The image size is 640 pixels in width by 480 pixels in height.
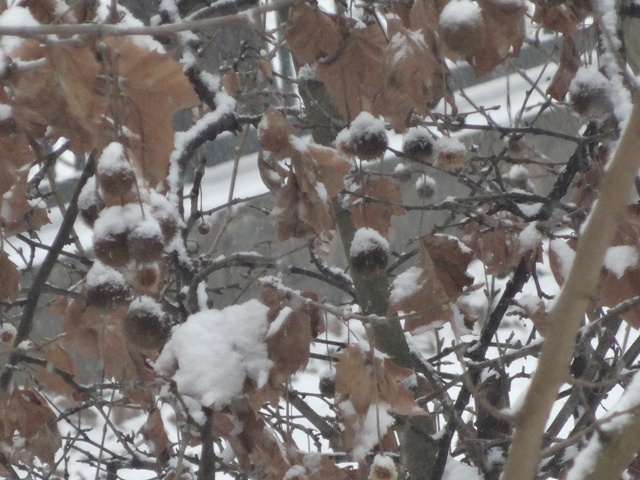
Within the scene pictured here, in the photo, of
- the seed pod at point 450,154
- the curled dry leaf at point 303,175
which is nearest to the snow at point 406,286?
the curled dry leaf at point 303,175

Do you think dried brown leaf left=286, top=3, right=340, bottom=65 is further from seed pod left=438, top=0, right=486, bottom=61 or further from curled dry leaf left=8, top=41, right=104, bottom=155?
curled dry leaf left=8, top=41, right=104, bottom=155

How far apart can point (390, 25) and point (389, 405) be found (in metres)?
0.56

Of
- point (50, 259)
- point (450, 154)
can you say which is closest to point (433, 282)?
point (450, 154)

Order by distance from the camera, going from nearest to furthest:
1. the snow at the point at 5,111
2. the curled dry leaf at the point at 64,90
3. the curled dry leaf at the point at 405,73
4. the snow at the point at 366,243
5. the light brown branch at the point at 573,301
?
the light brown branch at the point at 573,301 < the curled dry leaf at the point at 64,90 < the snow at the point at 5,111 < the curled dry leaf at the point at 405,73 < the snow at the point at 366,243

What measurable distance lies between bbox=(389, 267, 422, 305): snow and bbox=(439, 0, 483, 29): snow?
1.46 feet

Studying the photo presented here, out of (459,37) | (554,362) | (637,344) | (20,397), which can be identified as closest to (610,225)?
(554,362)

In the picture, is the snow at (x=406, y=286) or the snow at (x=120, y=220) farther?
the snow at (x=406, y=286)

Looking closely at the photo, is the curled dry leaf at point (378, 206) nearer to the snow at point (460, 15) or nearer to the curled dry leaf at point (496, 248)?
the curled dry leaf at point (496, 248)

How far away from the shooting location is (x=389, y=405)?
128cm

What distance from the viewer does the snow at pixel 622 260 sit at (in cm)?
134

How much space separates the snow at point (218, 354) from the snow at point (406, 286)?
10.3 inches

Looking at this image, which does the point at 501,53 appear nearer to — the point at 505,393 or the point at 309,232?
the point at 309,232

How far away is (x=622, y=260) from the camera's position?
4.42 feet

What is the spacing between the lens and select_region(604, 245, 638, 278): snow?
1344mm
